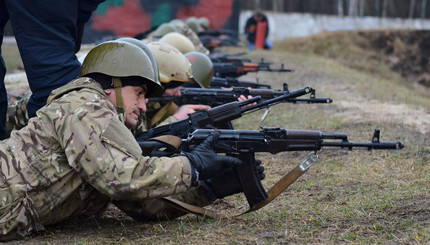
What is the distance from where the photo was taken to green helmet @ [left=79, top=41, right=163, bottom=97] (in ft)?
13.0

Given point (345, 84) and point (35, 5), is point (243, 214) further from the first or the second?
point (345, 84)

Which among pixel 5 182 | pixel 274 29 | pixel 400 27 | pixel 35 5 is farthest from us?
pixel 400 27

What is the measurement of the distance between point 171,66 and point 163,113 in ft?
1.62

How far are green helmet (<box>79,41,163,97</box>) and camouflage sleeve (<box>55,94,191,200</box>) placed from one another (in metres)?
0.39

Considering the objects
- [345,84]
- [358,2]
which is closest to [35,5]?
[345,84]

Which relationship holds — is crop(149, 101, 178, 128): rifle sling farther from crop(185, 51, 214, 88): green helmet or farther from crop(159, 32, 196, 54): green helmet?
crop(159, 32, 196, 54): green helmet

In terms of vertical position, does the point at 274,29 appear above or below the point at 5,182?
below

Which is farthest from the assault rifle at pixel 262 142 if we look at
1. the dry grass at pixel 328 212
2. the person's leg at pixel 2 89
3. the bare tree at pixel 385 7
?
the bare tree at pixel 385 7

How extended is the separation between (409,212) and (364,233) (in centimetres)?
56

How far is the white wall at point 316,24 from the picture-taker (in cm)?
2789

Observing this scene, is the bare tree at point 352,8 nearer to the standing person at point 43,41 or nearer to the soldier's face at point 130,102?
the standing person at point 43,41

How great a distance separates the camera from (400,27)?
29.9 meters

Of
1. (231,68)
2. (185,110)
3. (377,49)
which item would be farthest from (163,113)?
(377,49)

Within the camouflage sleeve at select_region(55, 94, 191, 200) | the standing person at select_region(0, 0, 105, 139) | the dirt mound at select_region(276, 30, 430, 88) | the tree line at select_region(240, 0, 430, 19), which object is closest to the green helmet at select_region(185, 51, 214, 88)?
the standing person at select_region(0, 0, 105, 139)
